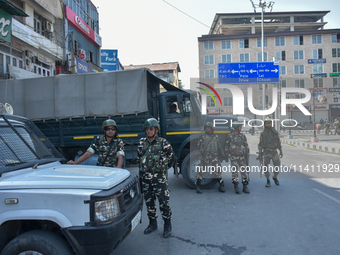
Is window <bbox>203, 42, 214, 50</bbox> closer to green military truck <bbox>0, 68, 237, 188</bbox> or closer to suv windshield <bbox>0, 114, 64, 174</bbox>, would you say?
green military truck <bbox>0, 68, 237, 188</bbox>

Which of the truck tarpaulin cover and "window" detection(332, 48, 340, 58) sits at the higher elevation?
"window" detection(332, 48, 340, 58)

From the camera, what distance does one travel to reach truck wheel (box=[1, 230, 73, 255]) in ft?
7.59

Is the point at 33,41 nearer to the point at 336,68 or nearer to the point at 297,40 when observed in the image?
the point at 297,40

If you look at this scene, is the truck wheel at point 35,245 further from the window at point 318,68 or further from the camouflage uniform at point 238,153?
the window at point 318,68

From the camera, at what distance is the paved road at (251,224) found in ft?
11.3

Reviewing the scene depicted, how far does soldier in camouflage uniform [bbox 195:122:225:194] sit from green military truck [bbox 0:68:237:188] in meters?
0.31

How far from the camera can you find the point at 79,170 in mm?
3061

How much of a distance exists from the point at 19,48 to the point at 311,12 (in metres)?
51.1

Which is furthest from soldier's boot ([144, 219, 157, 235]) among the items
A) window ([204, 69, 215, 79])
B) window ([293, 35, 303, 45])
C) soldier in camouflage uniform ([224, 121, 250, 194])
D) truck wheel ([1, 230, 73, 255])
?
window ([293, 35, 303, 45])

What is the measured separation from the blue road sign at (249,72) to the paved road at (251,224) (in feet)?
48.3

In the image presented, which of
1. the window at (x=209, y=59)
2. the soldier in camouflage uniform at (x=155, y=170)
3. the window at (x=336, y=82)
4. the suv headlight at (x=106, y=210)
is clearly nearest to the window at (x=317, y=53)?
the window at (x=336, y=82)

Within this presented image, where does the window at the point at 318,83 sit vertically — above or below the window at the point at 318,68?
below

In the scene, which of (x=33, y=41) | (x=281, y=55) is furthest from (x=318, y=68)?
(x=33, y=41)

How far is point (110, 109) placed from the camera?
681 cm
